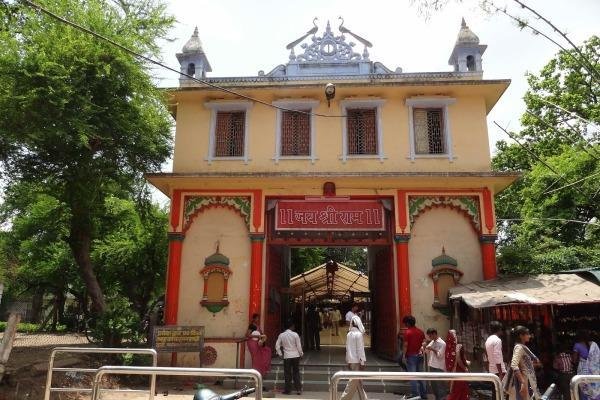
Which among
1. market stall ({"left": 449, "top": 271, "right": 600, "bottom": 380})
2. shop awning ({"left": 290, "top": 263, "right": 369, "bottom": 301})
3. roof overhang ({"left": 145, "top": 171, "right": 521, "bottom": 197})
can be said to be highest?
roof overhang ({"left": 145, "top": 171, "right": 521, "bottom": 197})

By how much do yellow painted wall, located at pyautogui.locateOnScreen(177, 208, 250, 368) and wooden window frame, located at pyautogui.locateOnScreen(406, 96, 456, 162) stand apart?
5246mm

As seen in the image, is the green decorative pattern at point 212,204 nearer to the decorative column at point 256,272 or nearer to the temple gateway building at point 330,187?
the temple gateway building at point 330,187

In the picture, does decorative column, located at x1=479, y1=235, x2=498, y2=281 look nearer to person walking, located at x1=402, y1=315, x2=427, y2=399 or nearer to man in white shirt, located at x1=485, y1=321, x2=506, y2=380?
person walking, located at x1=402, y1=315, x2=427, y2=399

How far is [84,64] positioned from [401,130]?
335 inches

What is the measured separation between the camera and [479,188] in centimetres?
1262

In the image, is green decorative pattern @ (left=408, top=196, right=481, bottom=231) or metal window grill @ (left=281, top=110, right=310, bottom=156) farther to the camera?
metal window grill @ (left=281, top=110, right=310, bottom=156)

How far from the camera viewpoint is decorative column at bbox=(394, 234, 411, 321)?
12.0 meters

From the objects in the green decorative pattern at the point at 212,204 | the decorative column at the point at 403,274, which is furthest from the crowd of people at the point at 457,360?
the green decorative pattern at the point at 212,204

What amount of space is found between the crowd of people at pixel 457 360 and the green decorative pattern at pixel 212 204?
301 cm

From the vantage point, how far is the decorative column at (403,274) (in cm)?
1195

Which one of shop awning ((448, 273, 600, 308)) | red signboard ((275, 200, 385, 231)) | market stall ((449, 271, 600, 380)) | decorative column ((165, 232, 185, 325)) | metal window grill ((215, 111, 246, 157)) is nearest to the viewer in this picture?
shop awning ((448, 273, 600, 308))

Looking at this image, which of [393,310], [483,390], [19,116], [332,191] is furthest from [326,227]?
[19,116]

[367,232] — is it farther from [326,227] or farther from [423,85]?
[423,85]

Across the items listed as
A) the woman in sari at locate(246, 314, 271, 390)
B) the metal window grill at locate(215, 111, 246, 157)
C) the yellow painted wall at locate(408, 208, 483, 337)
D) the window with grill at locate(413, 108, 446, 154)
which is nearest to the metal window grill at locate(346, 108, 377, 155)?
the window with grill at locate(413, 108, 446, 154)
